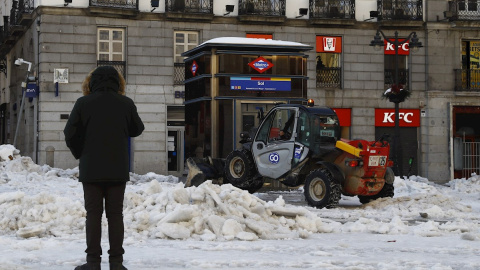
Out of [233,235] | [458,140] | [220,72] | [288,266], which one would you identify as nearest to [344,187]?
[220,72]

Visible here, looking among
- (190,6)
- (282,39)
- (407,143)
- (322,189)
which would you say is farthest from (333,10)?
(322,189)

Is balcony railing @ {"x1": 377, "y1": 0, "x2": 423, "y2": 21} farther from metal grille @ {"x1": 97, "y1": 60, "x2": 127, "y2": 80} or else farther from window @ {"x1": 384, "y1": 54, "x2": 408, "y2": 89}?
metal grille @ {"x1": 97, "y1": 60, "x2": 127, "y2": 80}

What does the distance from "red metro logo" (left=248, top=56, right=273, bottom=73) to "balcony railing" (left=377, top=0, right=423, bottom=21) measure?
50.5 feet

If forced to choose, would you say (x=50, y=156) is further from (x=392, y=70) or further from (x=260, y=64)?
(x=392, y=70)

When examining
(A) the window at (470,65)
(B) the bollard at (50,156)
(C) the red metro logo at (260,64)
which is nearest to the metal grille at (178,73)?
(B) the bollard at (50,156)

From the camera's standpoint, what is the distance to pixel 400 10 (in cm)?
3522

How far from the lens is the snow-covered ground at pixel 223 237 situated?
28.6 ft

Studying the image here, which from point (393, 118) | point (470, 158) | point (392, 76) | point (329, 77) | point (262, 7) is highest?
point (262, 7)

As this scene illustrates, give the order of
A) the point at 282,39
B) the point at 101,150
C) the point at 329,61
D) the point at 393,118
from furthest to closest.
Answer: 1. the point at 393,118
2. the point at 329,61
3. the point at 282,39
4. the point at 101,150

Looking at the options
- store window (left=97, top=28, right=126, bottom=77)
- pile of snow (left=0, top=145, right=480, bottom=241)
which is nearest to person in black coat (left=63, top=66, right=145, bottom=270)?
pile of snow (left=0, top=145, right=480, bottom=241)

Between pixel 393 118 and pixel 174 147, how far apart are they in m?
8.81

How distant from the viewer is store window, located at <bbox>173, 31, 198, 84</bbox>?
32906 millimetres

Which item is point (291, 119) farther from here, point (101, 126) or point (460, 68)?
point (460, 68)

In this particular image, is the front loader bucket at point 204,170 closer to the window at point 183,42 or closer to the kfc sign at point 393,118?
the window at point 183,42
